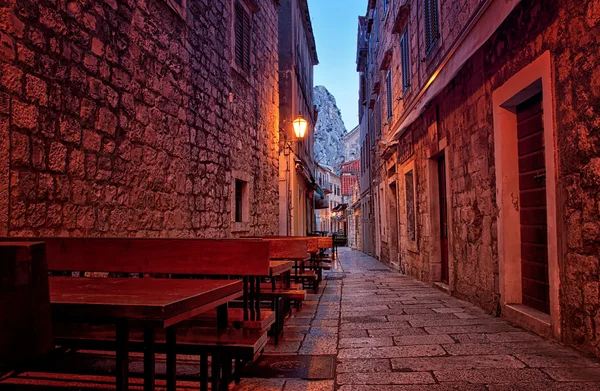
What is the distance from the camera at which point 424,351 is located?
3.70 meters

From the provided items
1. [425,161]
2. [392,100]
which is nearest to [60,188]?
[425,161]

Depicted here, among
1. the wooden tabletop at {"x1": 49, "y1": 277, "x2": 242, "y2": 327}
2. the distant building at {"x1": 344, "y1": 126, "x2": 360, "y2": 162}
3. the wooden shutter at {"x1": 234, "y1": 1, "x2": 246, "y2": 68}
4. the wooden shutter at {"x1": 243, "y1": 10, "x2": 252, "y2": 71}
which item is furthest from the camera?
the distant building at {"x1": 344, "y1": 126, "x2": 360, "y2": 162}

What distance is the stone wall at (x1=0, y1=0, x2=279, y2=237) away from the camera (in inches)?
130

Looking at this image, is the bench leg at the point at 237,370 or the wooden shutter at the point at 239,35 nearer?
the bench leg at the point at 237,370

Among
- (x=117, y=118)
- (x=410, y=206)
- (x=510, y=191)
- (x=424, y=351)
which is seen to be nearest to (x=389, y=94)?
(x=410, y=206)

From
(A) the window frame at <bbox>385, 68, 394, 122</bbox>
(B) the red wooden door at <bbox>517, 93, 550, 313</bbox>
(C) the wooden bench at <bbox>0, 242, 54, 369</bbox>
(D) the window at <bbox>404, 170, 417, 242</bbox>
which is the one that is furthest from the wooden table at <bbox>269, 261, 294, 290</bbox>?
(A) the window frame at <bbox>385, 68, 394, 122</bbox>

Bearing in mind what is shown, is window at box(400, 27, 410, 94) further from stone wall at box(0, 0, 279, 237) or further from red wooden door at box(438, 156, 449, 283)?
stone wall at box(0, 0, 279, 237)

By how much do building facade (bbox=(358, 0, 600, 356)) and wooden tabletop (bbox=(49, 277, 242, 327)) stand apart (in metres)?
2.85

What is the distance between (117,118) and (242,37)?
16.3ft

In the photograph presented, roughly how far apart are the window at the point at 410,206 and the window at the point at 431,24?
2970mm

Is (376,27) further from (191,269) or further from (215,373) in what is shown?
(215,373)

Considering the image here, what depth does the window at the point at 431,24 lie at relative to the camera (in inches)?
311

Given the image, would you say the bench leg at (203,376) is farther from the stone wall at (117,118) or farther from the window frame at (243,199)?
the window frame at (243,199)

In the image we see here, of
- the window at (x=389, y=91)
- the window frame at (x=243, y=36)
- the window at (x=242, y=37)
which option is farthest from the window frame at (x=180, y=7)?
the window at (x=389, y=91)
